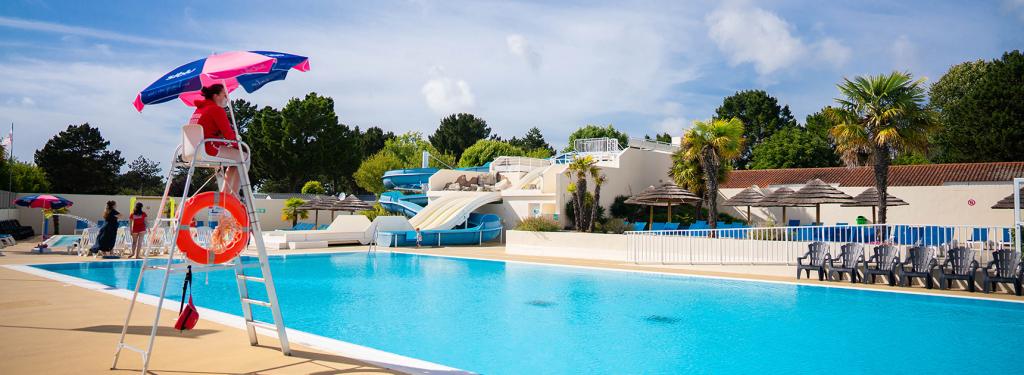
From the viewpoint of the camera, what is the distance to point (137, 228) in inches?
701

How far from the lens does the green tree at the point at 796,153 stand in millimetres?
45125

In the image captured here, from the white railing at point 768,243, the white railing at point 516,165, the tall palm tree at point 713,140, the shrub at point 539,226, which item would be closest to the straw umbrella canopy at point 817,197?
the white railing at point 768,243

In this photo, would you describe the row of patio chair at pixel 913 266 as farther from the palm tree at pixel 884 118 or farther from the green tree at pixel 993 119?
the green tree at pixel 993 119

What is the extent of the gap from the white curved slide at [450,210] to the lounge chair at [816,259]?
52.9 ft

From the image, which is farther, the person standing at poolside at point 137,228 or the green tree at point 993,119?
the green tree at point 993,119

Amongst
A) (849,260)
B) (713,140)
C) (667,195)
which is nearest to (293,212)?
(667,195)

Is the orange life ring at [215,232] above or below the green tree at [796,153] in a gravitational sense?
below

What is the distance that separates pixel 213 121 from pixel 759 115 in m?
60.3

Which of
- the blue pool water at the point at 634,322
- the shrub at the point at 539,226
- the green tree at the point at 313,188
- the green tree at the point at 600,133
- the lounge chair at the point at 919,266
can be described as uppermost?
the green tree at the point at 600,133

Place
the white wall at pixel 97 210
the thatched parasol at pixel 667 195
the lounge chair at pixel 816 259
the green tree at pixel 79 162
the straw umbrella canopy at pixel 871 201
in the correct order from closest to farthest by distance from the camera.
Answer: the lounge chair at pixel 816 259 < the straw umbrella canopy at pixel 871 201 < the thatched parasol at pixel 667 195 < the white wall at pixel 97 210 < the green tree at pixel 79 162

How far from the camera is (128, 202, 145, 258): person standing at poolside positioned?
17391 millimetres

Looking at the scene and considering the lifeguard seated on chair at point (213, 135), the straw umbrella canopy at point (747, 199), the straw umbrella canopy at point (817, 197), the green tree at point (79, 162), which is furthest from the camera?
the green tree at point (79, 162)

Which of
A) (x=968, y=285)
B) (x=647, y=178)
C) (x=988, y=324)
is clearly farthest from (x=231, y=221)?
(x=647, y=178)

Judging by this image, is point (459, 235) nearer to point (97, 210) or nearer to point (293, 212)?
point (293, 212)
